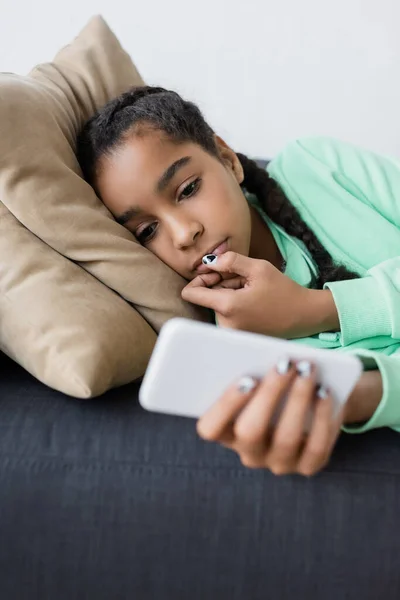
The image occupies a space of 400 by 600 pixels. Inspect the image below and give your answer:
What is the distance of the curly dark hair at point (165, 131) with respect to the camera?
895mm

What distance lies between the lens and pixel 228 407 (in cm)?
51

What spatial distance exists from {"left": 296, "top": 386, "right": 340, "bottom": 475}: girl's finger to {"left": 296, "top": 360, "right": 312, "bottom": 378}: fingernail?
3 cm

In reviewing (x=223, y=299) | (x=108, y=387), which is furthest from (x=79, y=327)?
(x=223, y=299)

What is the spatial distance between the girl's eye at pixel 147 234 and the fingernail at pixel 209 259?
98 mm

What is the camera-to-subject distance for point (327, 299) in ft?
2.62

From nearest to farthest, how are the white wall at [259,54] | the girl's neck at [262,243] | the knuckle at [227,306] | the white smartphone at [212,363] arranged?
1. the white smartphone at [212,363]
2. the knuckle at [227,306]
3. the girl's neck at [262,243]
4. the white wall at [259,54]

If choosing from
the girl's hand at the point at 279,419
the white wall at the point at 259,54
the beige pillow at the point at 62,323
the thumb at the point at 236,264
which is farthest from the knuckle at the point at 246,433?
the white wall at the point at 259,54

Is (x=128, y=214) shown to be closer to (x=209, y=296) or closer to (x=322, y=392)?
(x=209, y=296)

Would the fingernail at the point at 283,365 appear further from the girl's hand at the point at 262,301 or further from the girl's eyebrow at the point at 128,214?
the girl's eyebrow at the point at 128,214

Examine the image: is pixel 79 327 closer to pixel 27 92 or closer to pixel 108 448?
pixel 108 448

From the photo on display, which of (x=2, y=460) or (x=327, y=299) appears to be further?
(x=327, y=299)

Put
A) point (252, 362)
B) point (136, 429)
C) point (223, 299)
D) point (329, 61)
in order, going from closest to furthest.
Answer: point (252, 362), point (136, 429), point (223, 299), point (329, 61)

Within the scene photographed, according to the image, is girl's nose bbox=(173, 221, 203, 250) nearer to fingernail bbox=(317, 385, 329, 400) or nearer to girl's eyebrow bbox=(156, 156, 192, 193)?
girl's eyebrow bbox=(156, 156, 192, 193)

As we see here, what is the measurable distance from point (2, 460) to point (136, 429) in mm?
131
